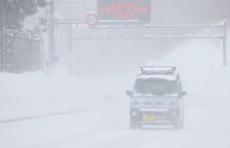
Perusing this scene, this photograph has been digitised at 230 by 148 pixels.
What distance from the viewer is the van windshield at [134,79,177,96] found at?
2991 centimetres

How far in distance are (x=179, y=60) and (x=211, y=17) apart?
976 centimetres

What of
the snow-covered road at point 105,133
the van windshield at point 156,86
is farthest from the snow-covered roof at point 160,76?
the snow-covered road at point 105,133

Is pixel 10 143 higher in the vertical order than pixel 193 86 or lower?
higher

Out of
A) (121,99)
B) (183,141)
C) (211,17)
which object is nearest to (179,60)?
(211,17)

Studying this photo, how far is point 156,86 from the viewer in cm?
3019

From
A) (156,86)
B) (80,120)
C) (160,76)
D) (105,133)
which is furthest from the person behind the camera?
(80,120)

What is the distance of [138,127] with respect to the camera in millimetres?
29156

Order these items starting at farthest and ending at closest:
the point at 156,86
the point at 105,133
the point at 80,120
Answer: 1. the point at 80,120
2. the point at 156,86
3. the point at 105,133

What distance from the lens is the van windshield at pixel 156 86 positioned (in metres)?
29.9

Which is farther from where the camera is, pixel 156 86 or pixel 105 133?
pixel 156 86

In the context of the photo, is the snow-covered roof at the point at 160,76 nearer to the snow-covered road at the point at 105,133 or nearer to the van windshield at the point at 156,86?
the van windshield at the point at 156,86

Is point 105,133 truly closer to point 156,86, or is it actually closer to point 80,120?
point 156,86

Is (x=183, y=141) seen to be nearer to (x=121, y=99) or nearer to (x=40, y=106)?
(x=40, y=106)

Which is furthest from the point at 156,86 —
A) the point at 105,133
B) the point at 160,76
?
the point at 105,133
